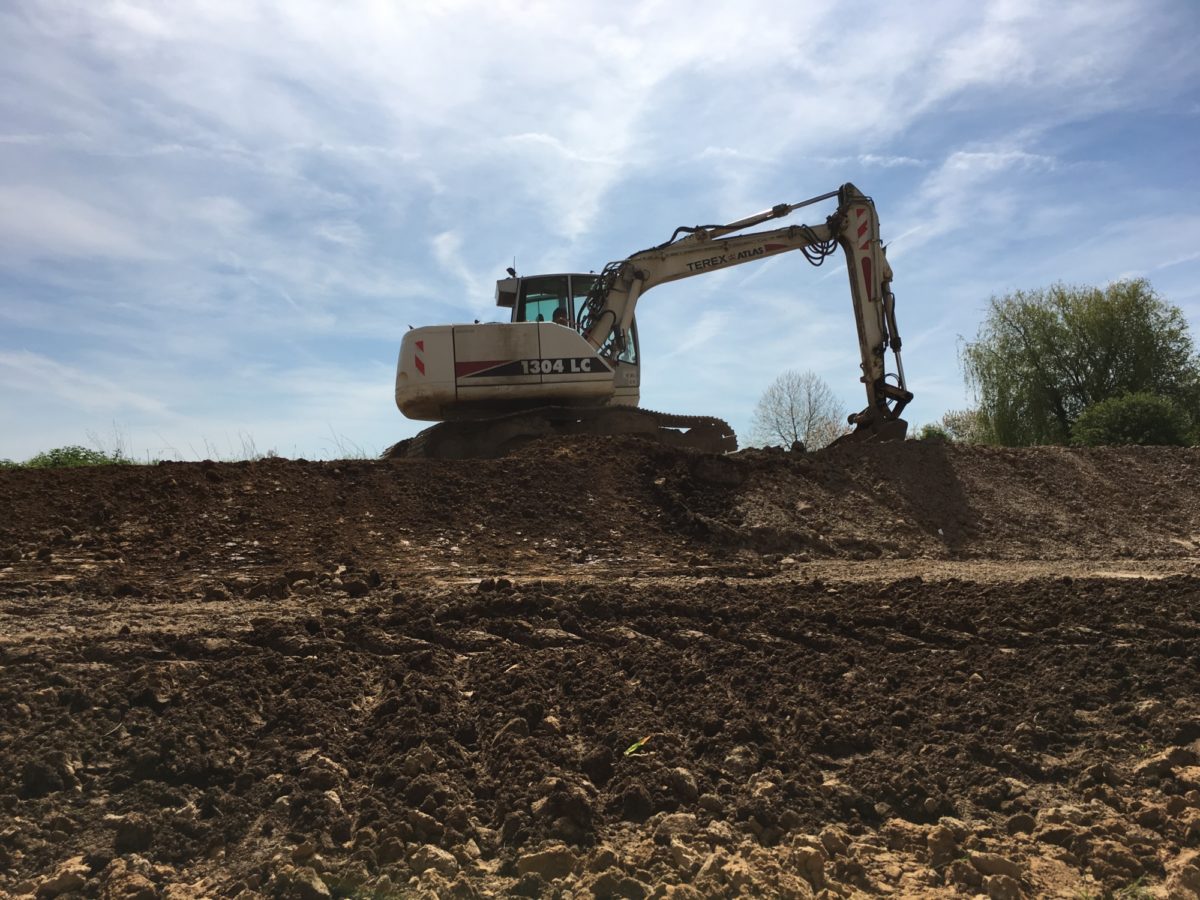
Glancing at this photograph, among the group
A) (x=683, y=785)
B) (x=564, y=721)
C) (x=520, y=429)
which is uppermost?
(x=520, y=429)

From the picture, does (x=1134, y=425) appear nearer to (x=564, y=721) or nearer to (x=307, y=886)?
(x=564, y=721)

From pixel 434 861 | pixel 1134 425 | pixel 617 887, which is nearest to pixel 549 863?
pixel 617 887

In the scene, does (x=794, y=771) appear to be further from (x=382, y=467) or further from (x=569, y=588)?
(x=382, y=467)

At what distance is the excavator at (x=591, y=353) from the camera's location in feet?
45.2

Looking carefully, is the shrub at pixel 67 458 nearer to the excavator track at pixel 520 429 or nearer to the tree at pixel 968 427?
the excavator track at pixel 520 429

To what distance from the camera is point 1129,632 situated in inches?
267

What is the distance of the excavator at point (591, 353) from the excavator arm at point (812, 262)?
0.02 metres

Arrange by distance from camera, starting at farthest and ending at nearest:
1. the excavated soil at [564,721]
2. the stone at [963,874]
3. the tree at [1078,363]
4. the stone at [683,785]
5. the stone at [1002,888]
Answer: the tree at [1078,363]
the stone at [683,785]
the excavated soil at [564,721]
the stone at [963,874]
the stone at [1002,888]

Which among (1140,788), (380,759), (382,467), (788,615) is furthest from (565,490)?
(1140,788)

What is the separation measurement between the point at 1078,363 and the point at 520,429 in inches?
834

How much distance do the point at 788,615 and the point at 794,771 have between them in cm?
237

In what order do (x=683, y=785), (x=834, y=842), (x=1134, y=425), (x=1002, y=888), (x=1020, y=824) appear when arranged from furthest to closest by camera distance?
1. (x=1134, y=425)
2. (x=683, y=785)
3. (x=1020, y=824)
4. (x=834, y=842)
5. (x=1002, y=888)

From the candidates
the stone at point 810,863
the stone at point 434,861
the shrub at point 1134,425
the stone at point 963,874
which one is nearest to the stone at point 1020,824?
the stone at point 963,874

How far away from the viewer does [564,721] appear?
518 cm
